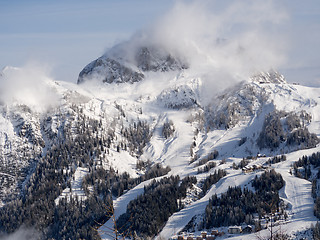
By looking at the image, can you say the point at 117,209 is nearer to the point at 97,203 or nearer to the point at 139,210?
the point at 97,203

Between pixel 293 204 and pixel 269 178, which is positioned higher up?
pixel 269 178

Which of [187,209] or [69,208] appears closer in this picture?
[187,209]

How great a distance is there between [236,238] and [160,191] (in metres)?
58.2

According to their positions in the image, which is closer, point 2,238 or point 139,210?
point 139,210

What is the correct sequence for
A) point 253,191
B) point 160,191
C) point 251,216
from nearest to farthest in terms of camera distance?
1. point 251,216
2. point 253,191
3. point 160,191

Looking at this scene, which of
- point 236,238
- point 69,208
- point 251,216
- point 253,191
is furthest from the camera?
point 69,208

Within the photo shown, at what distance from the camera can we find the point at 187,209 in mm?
158125

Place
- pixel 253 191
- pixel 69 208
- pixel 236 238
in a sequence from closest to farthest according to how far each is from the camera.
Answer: pixel 236 238 → pixel 253 191 → pixel 69 208

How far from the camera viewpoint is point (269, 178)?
155750 millimetres

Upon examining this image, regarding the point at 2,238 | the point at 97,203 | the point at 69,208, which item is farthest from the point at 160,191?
the point at 2,238

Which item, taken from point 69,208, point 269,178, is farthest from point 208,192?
point 69,208

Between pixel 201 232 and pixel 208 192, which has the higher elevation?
pixel 208 192

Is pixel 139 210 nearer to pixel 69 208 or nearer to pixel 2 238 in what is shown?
pixel 69 208

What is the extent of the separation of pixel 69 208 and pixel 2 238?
3902 centimetres
